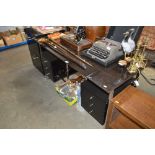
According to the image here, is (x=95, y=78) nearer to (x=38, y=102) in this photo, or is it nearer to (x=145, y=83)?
(x=38, y=102)

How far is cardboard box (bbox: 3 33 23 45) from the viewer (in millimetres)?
3652

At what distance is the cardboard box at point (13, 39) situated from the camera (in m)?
3.65

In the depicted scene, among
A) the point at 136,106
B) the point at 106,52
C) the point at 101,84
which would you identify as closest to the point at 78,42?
the point at 106,52

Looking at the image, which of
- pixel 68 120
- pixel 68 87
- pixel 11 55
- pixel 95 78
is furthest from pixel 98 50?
pixel 11 55

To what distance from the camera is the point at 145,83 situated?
2.51 metres

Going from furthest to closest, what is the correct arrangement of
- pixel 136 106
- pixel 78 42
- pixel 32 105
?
pixel 32 105 → pixel 78 42 → pixel 136 106

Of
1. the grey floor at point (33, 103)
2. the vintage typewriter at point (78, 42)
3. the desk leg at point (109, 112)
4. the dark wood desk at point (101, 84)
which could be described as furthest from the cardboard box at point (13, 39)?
the desk leg at point (109, 112)

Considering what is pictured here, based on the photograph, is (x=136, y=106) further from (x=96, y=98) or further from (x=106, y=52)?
(x=106, y=52)

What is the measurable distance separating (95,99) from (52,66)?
3.41ft

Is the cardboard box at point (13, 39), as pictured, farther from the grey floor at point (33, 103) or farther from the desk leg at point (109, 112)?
the desk leg at point (109, 112)

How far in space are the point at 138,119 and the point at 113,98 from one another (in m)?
0.31

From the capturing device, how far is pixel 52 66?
91.7 inches

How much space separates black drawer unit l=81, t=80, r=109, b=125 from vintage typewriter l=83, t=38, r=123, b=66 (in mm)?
315

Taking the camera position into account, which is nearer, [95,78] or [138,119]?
[138,119]
